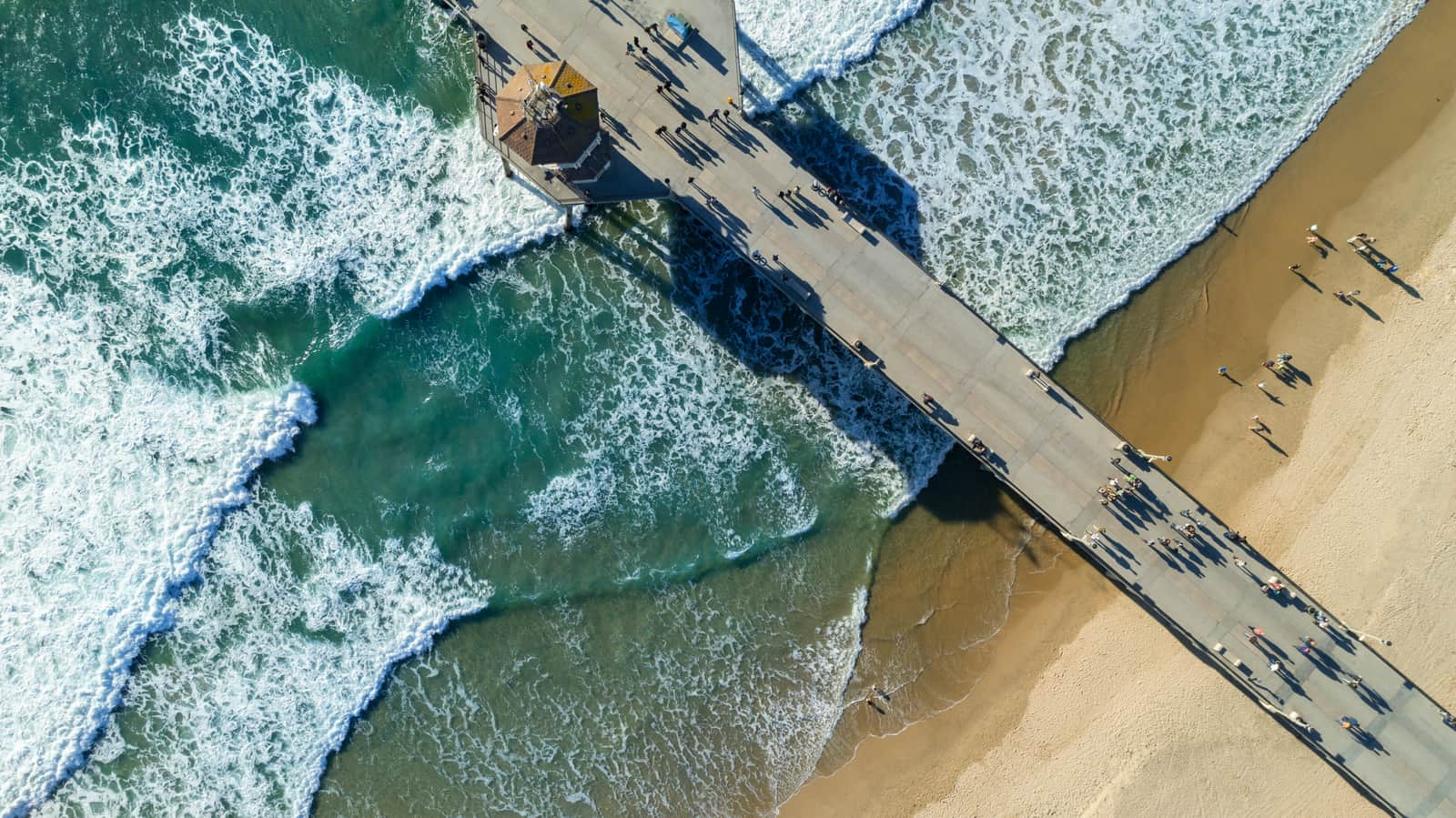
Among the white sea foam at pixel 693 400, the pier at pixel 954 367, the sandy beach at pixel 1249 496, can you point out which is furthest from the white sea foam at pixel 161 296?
the sandy beach at pixel 1249 496

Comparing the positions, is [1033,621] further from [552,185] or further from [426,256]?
[426,256]

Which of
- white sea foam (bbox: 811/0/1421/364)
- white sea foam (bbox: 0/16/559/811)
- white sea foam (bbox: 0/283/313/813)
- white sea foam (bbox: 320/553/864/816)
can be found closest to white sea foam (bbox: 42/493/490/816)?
white sea foam (bbox: 0/283/313/813)

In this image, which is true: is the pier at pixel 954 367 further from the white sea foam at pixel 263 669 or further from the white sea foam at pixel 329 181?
the white sea foam at pixel 263 669

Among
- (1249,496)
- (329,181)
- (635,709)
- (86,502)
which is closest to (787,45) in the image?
(329,181)

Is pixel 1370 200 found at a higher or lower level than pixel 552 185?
higher

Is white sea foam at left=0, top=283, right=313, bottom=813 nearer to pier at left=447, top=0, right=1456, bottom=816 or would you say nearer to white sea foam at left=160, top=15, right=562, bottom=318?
white sea foam at left=160, top=15, right=562, bottom=318

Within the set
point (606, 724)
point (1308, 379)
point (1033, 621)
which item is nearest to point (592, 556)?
point (606, 724)

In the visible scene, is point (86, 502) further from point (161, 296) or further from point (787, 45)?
point (787, 45)
